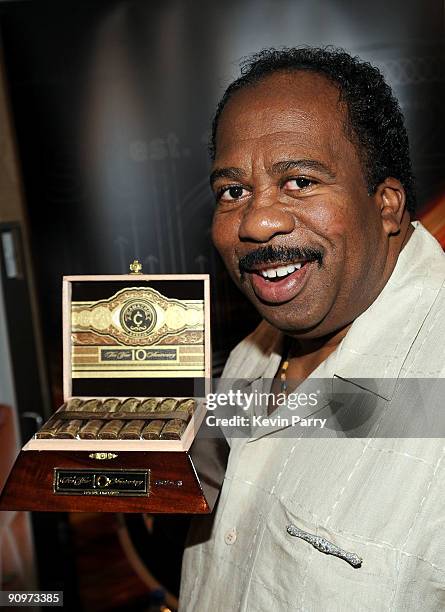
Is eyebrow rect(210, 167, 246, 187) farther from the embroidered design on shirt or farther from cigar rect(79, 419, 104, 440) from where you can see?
the embroidered design on shirt

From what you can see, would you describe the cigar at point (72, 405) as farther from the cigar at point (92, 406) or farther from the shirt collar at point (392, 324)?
the shirt collar at point (392, 324)

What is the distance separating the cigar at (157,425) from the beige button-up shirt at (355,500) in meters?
0.20

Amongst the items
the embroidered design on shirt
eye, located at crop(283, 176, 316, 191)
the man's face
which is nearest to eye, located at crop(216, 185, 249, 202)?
the man's face

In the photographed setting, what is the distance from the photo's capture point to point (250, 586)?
138 cm

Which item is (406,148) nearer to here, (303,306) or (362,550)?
(303,306)

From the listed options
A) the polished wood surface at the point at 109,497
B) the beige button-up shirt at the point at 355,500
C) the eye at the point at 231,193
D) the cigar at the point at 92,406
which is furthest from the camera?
the cigar at the point at 92,406

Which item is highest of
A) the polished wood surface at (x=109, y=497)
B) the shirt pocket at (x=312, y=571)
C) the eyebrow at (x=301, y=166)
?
the eyebrow at (x=301, y=166)

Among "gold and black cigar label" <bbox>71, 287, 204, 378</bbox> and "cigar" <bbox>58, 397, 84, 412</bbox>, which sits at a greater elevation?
"gold and black cigar label" <bbox>71, 287, 204, 378</bbox>

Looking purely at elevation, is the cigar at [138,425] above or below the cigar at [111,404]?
above

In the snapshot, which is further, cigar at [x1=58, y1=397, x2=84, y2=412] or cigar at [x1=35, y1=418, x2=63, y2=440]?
cigar at [x1=58, y1=397, x2=84, y2=412]

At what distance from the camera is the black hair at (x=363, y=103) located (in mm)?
1444

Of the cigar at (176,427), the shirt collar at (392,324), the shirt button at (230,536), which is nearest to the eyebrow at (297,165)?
the shirt collar at (392,324)

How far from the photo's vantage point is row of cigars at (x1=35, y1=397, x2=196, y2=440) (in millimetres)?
1422

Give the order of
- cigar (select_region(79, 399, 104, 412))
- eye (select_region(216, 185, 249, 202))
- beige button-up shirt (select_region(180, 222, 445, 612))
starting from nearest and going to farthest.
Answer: beige button-up shirt (select_region(180, 222, 445, 612)) → eye (select_region(216, 185, 249, 202)) → cigar (select_region(79, 399, 104, 412))
